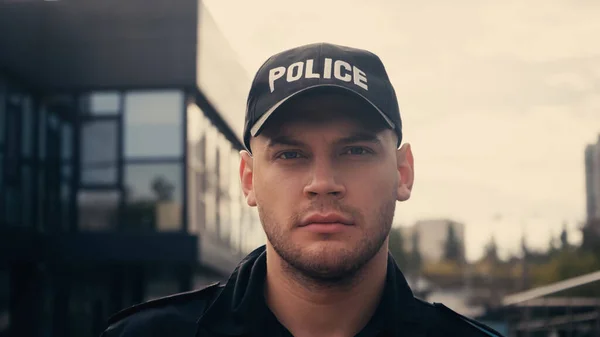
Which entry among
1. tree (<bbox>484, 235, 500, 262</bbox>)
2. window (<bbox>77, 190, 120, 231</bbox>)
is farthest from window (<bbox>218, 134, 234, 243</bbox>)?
tree (<bbox>484, 235, 500, 262</bbox>)

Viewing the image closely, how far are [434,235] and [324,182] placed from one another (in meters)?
187

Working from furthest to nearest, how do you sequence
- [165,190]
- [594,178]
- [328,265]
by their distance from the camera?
[594,178]
[165,190]
[328,265]

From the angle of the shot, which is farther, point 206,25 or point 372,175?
point 206,25

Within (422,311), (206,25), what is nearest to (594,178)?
(206,25)

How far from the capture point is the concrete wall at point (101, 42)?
17766mm

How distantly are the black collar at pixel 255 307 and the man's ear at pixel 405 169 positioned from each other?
0.94 ft

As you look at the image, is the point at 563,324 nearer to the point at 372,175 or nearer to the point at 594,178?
the point at 372,175

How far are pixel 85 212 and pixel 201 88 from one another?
10.9 feet

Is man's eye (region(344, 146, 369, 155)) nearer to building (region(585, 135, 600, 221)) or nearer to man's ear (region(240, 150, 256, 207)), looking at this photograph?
man's ear (region(240, 150, 256, 207))

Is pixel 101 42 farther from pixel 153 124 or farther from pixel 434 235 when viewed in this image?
pixel 434 235

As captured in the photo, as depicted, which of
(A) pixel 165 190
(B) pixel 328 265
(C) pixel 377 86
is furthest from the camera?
(A) pixel 165 190

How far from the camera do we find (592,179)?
12112 centimetres

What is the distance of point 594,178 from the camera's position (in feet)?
394

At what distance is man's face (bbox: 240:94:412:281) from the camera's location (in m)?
2.90
